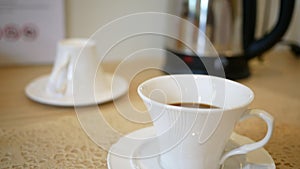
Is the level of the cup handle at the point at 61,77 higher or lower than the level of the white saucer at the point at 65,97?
higher

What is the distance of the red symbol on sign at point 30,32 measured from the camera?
806mm

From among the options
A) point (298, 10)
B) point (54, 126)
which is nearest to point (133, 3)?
point (54, 126)

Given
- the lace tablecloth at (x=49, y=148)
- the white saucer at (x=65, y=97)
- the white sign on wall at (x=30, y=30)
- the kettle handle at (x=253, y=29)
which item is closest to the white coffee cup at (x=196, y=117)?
the lace tablecloth at (x=49, y=148)

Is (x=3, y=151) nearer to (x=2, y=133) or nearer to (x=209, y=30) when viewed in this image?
(x=2, y=133)

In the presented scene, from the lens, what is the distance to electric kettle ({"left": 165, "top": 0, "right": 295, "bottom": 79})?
0.70 meters

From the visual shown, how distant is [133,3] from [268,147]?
0.59 m

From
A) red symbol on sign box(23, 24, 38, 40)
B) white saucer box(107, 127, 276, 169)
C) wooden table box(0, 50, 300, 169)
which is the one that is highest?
red symbol on sign box(23, 24, 38, 40)

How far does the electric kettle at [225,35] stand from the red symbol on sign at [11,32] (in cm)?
41

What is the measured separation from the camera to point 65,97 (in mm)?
592

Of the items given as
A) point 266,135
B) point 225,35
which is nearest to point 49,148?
point 266,135

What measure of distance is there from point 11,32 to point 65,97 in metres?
0.33

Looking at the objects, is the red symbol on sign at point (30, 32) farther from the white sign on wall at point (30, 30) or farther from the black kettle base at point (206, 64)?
the black kettle base at point (206, 64)

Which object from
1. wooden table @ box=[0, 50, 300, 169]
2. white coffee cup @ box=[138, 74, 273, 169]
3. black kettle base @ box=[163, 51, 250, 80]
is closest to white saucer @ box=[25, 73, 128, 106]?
wooden table @ box=[0, 50, 300, 169]

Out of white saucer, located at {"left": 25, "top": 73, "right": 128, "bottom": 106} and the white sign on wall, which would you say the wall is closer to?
the white sign on wall
